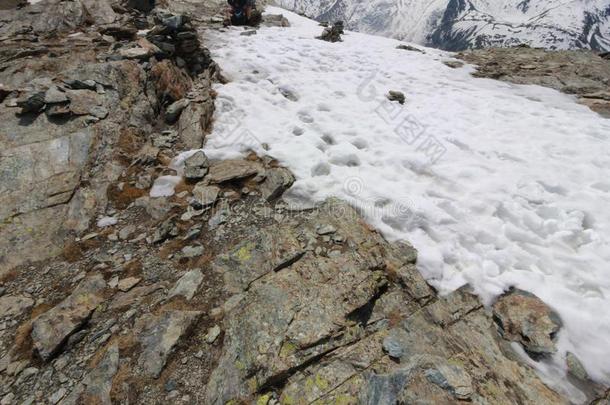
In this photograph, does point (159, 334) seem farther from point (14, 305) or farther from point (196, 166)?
point (196, 166)

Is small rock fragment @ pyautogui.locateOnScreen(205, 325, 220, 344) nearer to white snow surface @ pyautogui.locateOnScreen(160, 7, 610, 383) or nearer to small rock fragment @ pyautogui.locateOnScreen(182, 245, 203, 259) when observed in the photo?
small rock fragment @ pyautogui.locateOnScreen(182, 245, 203, 259)

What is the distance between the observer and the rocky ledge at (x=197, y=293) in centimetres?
434

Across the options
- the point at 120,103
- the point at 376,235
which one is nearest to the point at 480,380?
the point at 376,235

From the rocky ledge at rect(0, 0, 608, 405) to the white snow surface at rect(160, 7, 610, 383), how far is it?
0.52 m

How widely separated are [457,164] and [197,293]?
7.83m

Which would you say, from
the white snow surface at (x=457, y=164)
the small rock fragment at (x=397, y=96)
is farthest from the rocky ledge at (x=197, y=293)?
the small rock fragment at (x=397, y=96)

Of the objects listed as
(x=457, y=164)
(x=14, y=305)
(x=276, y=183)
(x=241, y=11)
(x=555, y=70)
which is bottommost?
(x=14, y=305)

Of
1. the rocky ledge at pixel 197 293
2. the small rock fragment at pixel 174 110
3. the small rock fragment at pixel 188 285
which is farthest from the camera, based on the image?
the small rock fragment at pixel 174 110

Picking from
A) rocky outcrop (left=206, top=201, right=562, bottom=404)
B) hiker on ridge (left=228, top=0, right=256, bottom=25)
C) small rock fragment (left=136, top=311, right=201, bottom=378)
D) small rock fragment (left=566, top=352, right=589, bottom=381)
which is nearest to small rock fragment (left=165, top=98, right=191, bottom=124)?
rocky outcrop (left=206, top=201, right=562, bottom=404)

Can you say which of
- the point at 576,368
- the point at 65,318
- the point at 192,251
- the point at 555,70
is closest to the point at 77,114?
the point at 192,251

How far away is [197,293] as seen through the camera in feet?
18.2

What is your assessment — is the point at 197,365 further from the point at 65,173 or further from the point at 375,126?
the point at 375,126

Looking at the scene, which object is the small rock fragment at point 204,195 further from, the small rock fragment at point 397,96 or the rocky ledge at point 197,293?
the small rock fragment at point 397,96

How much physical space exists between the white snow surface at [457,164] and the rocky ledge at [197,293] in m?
0.52
